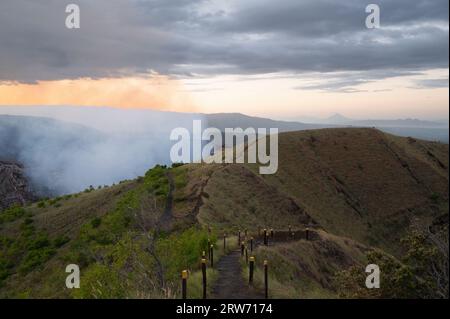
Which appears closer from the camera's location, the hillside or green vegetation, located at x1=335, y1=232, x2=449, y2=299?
green vegetation, located at x1=335, y1=232, x2=449, y2=299

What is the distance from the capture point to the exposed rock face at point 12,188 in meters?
74.6

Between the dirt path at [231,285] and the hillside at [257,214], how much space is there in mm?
1005

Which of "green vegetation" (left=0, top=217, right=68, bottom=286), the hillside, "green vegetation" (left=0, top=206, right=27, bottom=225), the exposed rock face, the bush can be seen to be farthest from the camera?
the exposed rock face

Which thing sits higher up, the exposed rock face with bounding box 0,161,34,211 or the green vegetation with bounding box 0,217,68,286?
the exposed rock face with bounding box 0,161,34,211

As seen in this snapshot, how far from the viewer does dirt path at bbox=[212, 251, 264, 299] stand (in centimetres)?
1405

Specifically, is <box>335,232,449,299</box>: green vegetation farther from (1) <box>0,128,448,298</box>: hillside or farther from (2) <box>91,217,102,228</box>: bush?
(2) <box>91,217,102,228</box>: bush

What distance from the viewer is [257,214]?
42125mm

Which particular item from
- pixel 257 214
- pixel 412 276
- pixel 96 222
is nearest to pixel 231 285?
pixel 412 276

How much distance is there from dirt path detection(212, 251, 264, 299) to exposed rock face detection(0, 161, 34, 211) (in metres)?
61.8

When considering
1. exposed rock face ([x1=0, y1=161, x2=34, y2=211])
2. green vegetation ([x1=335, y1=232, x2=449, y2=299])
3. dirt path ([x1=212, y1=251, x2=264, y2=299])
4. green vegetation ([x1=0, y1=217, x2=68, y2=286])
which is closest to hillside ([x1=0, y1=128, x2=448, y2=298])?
green vegetation ([x1=0, y1=217, x2=68, y2=286])

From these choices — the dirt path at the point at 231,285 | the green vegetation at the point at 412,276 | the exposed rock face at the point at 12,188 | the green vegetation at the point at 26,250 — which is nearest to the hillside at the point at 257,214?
the green vegetation at the point at 26,250

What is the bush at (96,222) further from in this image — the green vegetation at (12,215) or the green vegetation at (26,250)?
the green vegetation at (12,215)

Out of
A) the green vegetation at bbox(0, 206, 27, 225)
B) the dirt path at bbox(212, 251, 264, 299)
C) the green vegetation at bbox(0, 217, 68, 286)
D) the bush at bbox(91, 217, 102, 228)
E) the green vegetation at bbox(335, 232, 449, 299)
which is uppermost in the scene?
the green vegetation at bbox(335, 232, 449, 299)

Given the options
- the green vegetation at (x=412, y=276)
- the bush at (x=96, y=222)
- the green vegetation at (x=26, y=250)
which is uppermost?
the green vegetation at (x=412, y=276)
